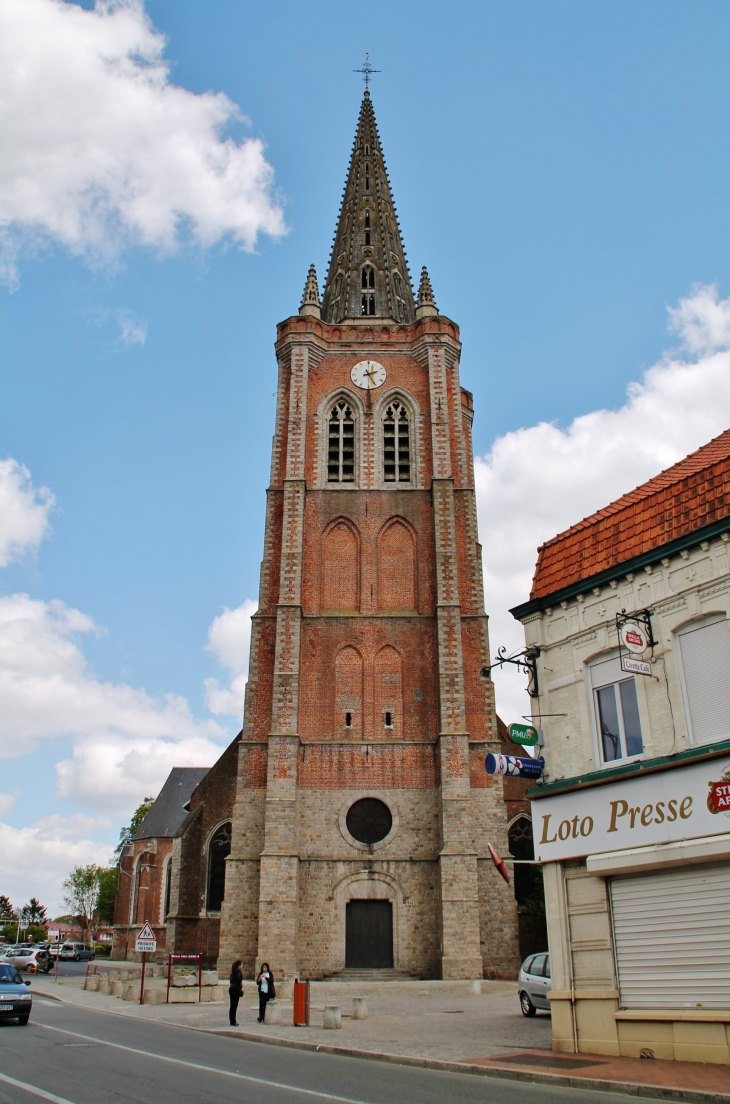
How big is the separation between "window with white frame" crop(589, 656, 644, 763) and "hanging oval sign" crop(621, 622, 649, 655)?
0.69 metres

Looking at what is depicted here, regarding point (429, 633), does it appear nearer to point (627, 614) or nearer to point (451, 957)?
point (451, 957)

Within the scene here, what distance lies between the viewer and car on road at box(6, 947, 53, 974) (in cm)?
3828

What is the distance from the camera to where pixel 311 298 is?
37250mm

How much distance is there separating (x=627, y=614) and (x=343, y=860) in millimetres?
18708

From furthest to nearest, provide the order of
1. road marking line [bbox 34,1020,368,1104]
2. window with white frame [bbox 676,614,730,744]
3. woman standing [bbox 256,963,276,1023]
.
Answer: woman standing [bbox 256,963,276,1023] < window with white frame [bbox 676,614,730,744] < road marking line [bbox 34,1020,368,1104]

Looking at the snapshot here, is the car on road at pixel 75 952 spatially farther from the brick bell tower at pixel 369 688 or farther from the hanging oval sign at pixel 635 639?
the hanging oval sign at pixel 635 639

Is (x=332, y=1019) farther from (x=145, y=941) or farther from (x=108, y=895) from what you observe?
(x=108, y=895)

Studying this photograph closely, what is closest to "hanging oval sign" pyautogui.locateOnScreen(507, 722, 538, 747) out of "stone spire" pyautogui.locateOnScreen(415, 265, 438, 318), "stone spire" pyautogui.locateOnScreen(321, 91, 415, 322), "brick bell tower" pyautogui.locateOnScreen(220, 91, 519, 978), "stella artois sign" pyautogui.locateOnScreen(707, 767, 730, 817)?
"stella artois sign" pyautogui.locateOnScreen(707, 767, 730, 817)

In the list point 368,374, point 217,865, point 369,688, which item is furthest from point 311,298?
point 217,865

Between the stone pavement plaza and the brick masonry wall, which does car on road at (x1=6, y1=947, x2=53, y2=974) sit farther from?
the stone pavement plaza

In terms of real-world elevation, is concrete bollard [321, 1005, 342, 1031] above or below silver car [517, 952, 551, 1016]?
below

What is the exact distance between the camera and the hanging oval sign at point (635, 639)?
37.4ft

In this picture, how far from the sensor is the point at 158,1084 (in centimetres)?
891

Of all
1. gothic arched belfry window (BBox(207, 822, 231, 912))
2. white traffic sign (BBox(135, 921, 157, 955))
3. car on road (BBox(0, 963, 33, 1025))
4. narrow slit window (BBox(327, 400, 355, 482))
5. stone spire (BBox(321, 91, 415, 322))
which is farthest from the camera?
stone spire (BBox(321, 91, 415, 322))
